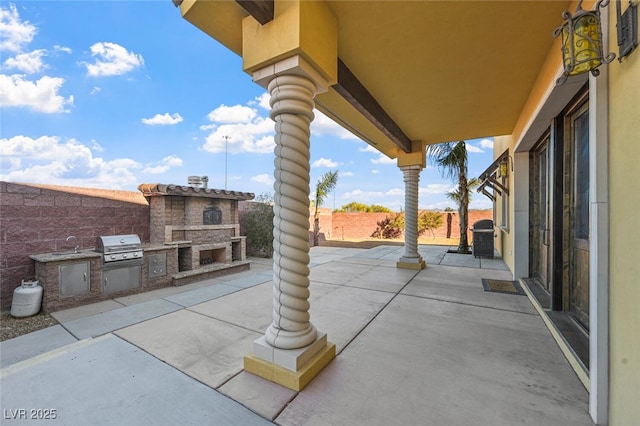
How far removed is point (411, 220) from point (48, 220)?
7086mm

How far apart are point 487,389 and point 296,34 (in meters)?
2.95

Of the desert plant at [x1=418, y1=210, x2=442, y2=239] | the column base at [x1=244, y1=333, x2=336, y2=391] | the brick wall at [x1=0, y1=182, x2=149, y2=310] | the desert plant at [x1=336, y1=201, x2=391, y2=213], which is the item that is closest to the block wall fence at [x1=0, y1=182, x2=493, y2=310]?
the brick wall at [x1=0, y1=182, x2=149, y2=310]

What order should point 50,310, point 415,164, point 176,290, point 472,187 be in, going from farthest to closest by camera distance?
1. point 472,187
2. point 415,164
3. point 176,290
4. point 50,310

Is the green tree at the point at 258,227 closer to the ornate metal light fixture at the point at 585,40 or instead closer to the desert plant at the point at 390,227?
the ornate metal light fixture at the point at 585,40

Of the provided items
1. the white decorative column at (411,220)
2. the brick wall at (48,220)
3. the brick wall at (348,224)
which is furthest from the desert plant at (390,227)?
the brick wall at (48,220)

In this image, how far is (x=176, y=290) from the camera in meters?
4.71

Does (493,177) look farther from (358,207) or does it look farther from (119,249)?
(358,207)

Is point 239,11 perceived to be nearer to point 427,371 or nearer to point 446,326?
point 427,371

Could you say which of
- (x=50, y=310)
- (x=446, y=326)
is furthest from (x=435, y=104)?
(x=50, y=310)

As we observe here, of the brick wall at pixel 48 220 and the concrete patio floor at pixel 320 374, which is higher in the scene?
the brick wall at pixel 48 220

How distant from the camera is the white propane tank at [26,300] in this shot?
3453 mm

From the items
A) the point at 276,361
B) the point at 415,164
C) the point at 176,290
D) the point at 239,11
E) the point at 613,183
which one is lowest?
the point at 176,290

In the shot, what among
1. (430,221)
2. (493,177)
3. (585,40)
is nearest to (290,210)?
(585,40)

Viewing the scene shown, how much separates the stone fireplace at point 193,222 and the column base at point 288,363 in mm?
4009
